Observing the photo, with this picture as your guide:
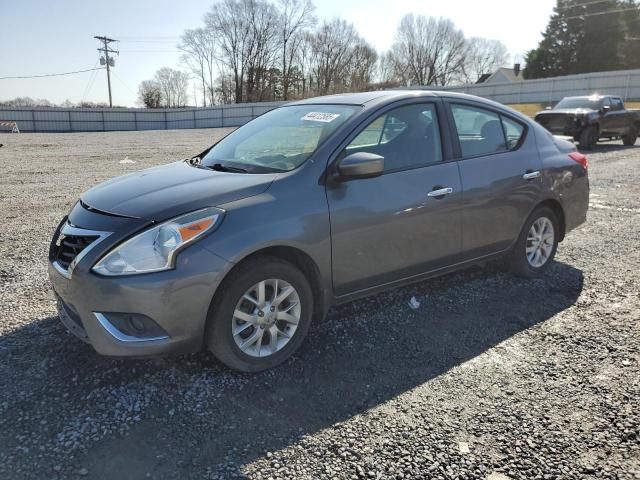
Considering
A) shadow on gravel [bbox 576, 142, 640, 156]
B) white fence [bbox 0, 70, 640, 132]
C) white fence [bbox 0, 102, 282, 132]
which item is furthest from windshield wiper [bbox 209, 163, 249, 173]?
white fence [bbox 0, 102, 282, 132]

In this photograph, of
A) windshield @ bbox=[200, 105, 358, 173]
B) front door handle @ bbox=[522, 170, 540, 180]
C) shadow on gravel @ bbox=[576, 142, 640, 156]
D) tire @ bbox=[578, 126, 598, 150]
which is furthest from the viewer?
shadow on gravel @ bbox=[576, 142, 640, 156]

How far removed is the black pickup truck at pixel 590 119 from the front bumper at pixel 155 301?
15.6 metres

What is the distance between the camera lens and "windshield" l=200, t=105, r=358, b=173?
3588mm

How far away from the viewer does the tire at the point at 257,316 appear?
2.99 m

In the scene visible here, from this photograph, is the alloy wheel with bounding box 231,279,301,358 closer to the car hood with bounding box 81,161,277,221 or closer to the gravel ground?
the gravel ground

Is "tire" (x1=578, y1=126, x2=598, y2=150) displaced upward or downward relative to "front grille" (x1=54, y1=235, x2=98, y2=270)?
upward

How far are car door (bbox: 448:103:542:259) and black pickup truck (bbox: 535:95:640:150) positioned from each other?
499 inches

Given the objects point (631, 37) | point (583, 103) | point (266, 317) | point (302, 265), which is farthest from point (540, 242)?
point (631, 37)

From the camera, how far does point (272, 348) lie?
3252 millimetres

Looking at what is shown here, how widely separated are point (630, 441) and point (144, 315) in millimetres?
2603

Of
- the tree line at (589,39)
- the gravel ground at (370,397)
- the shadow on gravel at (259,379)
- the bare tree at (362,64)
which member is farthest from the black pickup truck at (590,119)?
the bare tree at (362,64)

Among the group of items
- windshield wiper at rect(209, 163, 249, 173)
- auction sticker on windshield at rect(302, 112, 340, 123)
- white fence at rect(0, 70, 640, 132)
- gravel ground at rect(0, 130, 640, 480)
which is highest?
Answer: white fence at rect(0, 70, 640, 132)

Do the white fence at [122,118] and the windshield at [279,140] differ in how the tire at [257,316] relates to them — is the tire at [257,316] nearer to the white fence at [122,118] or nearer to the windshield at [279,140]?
the windshield at [279,140]

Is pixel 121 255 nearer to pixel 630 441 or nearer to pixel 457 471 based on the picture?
pixel 457 471
